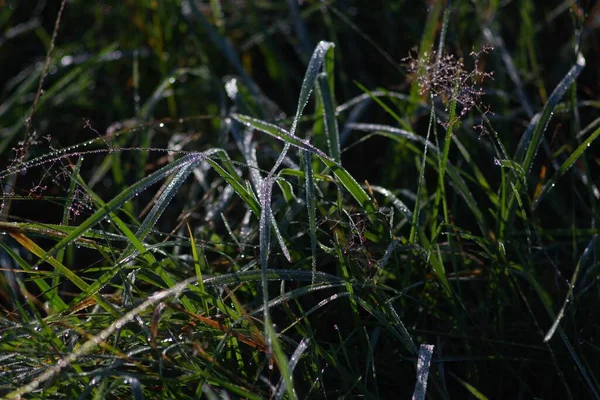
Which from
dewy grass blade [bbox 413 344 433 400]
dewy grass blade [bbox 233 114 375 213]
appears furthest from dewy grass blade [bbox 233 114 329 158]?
dewy grass blade [bbox 413 344 433 400]

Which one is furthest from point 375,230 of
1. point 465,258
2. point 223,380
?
point 223,380

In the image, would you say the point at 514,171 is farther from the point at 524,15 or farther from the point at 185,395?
the point at 524,15

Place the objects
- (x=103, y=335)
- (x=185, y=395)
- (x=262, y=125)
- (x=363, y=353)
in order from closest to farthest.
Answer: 1. (x=103, y=335)
2. (x=185, y=395)
3. (x=363, y=353)
4. (x=262, y=125)

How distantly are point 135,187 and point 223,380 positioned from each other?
33cm

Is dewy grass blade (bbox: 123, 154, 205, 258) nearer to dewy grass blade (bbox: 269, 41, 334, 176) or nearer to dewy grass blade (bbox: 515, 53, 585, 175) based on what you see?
dewy grass blade (bbox: 269, 41, 334, 176)

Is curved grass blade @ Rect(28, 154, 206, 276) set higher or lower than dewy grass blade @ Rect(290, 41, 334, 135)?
lower

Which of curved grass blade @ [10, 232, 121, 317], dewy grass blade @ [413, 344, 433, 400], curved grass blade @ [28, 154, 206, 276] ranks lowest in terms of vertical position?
dewy grass blade @ [413, 344, 433, 400]

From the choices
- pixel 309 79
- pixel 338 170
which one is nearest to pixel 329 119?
pixel 309 79

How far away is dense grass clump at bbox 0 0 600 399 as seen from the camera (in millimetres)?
1153

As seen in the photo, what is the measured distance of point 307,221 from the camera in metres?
1.51

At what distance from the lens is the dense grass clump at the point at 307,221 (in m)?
Answer: 1.15

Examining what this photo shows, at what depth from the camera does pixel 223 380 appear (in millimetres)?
1138

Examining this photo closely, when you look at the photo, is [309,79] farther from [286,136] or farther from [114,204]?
[114,204]

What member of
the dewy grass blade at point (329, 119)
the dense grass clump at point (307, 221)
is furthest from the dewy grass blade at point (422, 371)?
the dewy grass blade at point (329, 119)
